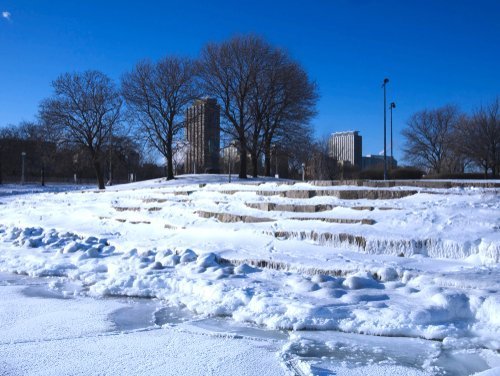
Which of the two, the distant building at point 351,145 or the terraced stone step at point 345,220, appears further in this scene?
the distant building at point 351,145

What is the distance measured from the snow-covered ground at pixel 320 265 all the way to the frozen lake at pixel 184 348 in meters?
0.03

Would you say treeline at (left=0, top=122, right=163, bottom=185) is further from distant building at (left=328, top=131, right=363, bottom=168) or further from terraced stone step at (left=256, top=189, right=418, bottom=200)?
distant building at (left=328, top=131, right=363, bottom=168)

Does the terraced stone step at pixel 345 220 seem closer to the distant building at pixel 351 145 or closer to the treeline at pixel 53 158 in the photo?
the treeline at pixel 53 158

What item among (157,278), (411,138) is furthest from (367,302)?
(411,138)

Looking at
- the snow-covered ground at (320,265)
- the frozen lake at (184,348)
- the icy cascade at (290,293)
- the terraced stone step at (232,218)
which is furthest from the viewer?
the terraced stone step at (232,218)

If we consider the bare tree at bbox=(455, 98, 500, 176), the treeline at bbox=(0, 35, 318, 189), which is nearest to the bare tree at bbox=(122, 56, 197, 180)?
the treeline at bbox=(0, 35, 318, 189)

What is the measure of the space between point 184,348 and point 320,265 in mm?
2973

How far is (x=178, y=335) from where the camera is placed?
13.6ft

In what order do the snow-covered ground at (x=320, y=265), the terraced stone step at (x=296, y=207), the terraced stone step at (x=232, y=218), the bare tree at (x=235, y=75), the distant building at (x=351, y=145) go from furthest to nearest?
1. the distant building at (x=351, y=145)
2. the bare tree at (x=235, y=75)
3. the terraced stone step at (x=232, y=218)
4. the terraced stone step at (x=296, y=207)
5. the snow-covered ground at (x=320, y=265)

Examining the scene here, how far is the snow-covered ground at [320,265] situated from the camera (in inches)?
161

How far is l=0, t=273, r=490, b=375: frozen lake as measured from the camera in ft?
11.1

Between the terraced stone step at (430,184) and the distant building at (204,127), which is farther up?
the distant building at (204,127)

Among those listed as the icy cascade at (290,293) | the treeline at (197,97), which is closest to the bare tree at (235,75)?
the treeline at (197,97)

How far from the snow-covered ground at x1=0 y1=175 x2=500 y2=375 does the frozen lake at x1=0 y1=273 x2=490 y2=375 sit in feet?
0.10
